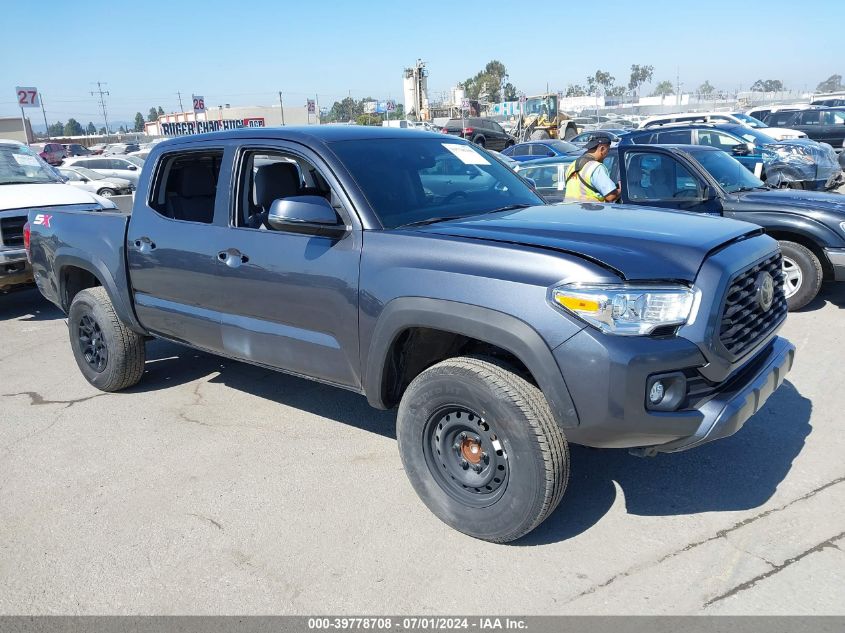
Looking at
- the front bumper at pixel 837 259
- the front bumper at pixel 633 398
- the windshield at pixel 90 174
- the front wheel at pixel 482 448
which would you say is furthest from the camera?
the windshield at pixel 90 174

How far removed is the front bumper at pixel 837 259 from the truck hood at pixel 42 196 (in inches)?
304

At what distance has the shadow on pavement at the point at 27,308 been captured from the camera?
27.7ft

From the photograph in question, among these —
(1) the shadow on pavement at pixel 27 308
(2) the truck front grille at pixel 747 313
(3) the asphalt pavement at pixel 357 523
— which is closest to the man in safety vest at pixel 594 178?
(3) the asphalt pavement at pixel 357 523

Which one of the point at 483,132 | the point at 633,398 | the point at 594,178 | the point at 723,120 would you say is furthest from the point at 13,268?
the point at 483,132

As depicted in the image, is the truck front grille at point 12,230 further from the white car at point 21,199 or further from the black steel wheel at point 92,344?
the black steel wheel at point 92,344

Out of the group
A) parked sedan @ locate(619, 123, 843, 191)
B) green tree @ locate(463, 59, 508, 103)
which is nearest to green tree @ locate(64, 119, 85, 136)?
green tree @ locate(463, 59, 508, 103)

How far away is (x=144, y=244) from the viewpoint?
4820 mm

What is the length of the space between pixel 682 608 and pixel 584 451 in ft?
4.84

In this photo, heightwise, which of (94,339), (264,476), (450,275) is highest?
(450,275)

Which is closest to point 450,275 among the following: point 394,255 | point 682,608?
point 394,255

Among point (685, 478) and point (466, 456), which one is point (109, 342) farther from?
point (685, 478)

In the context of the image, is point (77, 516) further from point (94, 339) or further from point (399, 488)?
point (94, 339)

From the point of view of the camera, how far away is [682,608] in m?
2.80

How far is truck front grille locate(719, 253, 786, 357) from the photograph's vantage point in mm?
3066
